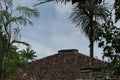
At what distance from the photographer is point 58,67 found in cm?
3316

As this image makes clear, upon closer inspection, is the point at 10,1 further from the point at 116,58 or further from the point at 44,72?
the point at 44,72

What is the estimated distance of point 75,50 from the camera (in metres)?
35.8

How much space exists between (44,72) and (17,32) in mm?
17089

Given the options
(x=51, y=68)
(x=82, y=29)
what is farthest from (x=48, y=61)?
(x=82, y=29)

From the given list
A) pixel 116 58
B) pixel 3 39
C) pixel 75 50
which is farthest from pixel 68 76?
pixel 116 58

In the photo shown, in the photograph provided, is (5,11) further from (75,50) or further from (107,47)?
(75,50)

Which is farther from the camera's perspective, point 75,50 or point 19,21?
point 75,50

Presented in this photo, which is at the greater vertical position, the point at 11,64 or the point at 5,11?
the point at 5,11

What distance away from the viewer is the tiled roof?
3172 cm

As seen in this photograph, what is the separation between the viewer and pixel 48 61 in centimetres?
3484

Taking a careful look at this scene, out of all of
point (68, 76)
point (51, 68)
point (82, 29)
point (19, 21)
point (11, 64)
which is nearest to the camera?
point (19, 21)

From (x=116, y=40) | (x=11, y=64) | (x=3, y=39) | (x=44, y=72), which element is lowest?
(x=44, y=72)

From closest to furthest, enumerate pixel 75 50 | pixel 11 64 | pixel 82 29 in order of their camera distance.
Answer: pixel 11 64, pixel 82 29, pixel 75 50

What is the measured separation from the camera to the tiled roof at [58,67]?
31719 mm
